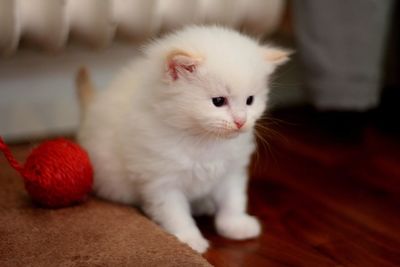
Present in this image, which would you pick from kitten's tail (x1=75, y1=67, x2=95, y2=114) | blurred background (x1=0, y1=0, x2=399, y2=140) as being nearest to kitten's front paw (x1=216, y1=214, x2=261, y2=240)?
kitten's tail (x1=75, y1=67, x2=95, y2=114)

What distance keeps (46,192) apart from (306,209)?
605 mm

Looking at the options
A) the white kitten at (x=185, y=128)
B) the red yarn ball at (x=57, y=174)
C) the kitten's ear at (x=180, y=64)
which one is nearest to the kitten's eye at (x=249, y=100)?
the white kitten at (x=185, y=128)

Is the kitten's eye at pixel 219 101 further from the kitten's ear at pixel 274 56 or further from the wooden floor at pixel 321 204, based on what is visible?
the wooden floor at pixel 321 204

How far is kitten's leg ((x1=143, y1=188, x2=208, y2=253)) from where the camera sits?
108cm

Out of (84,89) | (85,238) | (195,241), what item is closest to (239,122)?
(195,241)

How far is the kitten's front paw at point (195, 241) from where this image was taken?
1060mm

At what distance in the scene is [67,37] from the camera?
1.50m

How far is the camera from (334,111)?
6.32ft

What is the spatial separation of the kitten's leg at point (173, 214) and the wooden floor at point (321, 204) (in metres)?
0.05

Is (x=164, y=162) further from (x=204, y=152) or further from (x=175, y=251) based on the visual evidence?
(x=175, y=251)

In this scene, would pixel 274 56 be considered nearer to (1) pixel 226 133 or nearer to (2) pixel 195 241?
(1) pixel 226 133

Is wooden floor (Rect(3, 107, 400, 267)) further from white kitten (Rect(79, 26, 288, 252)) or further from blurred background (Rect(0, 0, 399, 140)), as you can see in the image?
blurred background (Rect(0, 0, 399, 140))

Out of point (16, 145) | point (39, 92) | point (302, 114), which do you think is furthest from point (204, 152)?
point (302, 114)

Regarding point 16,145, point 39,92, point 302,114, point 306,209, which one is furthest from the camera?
point 302,114
